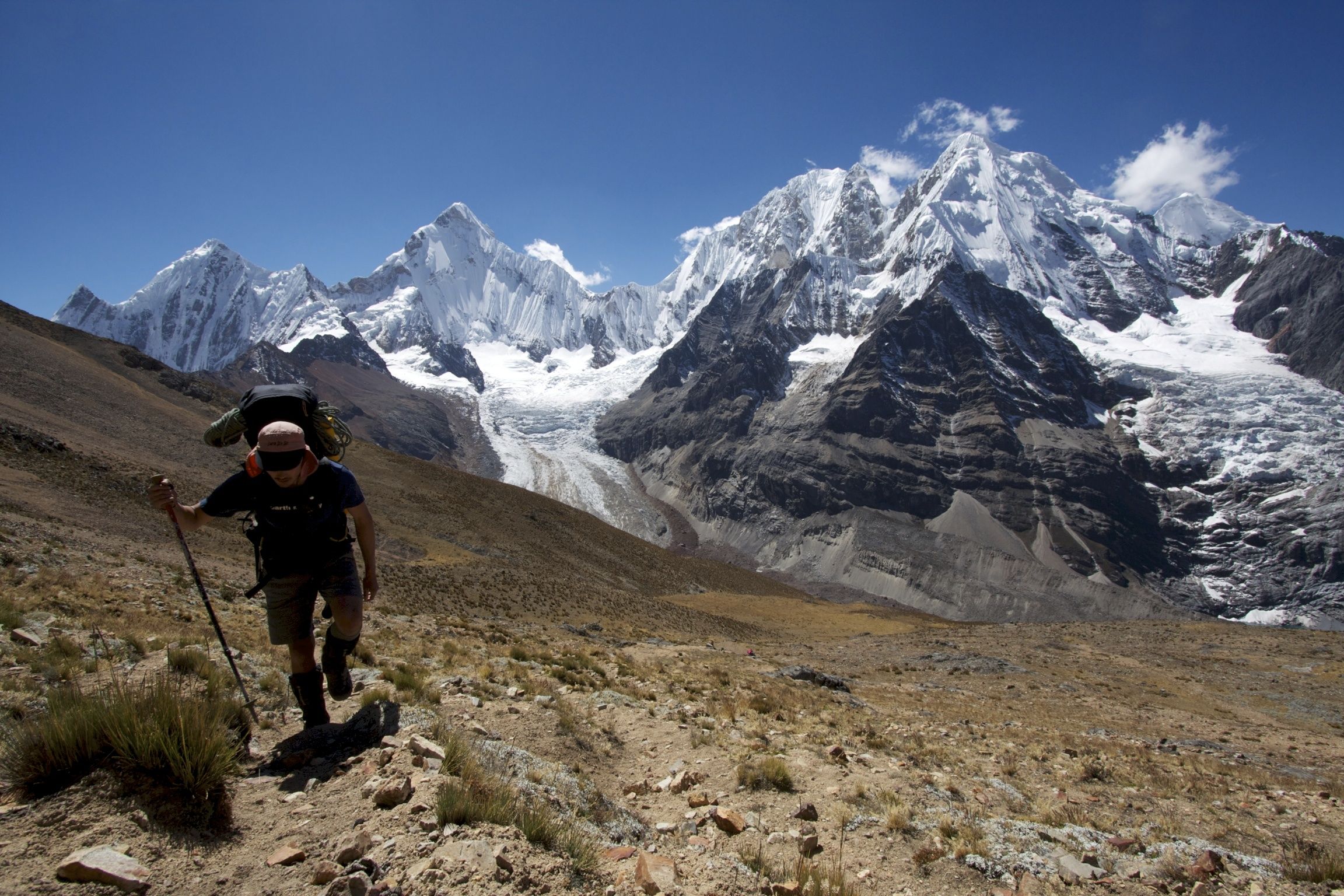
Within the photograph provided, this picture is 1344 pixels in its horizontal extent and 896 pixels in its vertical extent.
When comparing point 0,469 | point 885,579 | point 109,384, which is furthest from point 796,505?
point 0,469

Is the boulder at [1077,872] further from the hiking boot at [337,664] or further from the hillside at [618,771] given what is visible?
the hiking boot at [337,664]

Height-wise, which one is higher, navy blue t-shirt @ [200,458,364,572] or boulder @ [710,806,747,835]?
navy blue t-shirt @ [200,458,364,572]

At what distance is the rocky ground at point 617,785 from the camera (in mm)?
3572

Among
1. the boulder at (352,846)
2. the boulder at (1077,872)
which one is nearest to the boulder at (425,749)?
the boulder at (352,846)

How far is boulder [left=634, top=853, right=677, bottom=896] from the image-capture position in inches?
153

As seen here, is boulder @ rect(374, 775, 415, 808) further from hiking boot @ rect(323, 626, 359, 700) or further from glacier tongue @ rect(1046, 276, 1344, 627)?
glacier tongue @ rect(1046, 276, 1344, 627)

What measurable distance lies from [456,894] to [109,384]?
69.1m

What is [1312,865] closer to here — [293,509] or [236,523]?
[293,509]

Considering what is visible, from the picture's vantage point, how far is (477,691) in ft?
28.1

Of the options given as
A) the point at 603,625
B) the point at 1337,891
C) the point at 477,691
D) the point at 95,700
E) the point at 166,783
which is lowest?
the point at 603,625

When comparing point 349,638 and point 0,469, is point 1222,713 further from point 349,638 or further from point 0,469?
point 0,469

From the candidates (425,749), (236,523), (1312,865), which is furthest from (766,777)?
(236,523)

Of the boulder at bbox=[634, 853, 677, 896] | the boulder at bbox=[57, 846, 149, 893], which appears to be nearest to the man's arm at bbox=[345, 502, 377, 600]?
the boulder at bbox=[57, 846, 149, 893]

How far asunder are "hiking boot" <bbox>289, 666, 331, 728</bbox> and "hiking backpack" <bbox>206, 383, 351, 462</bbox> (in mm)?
1939
